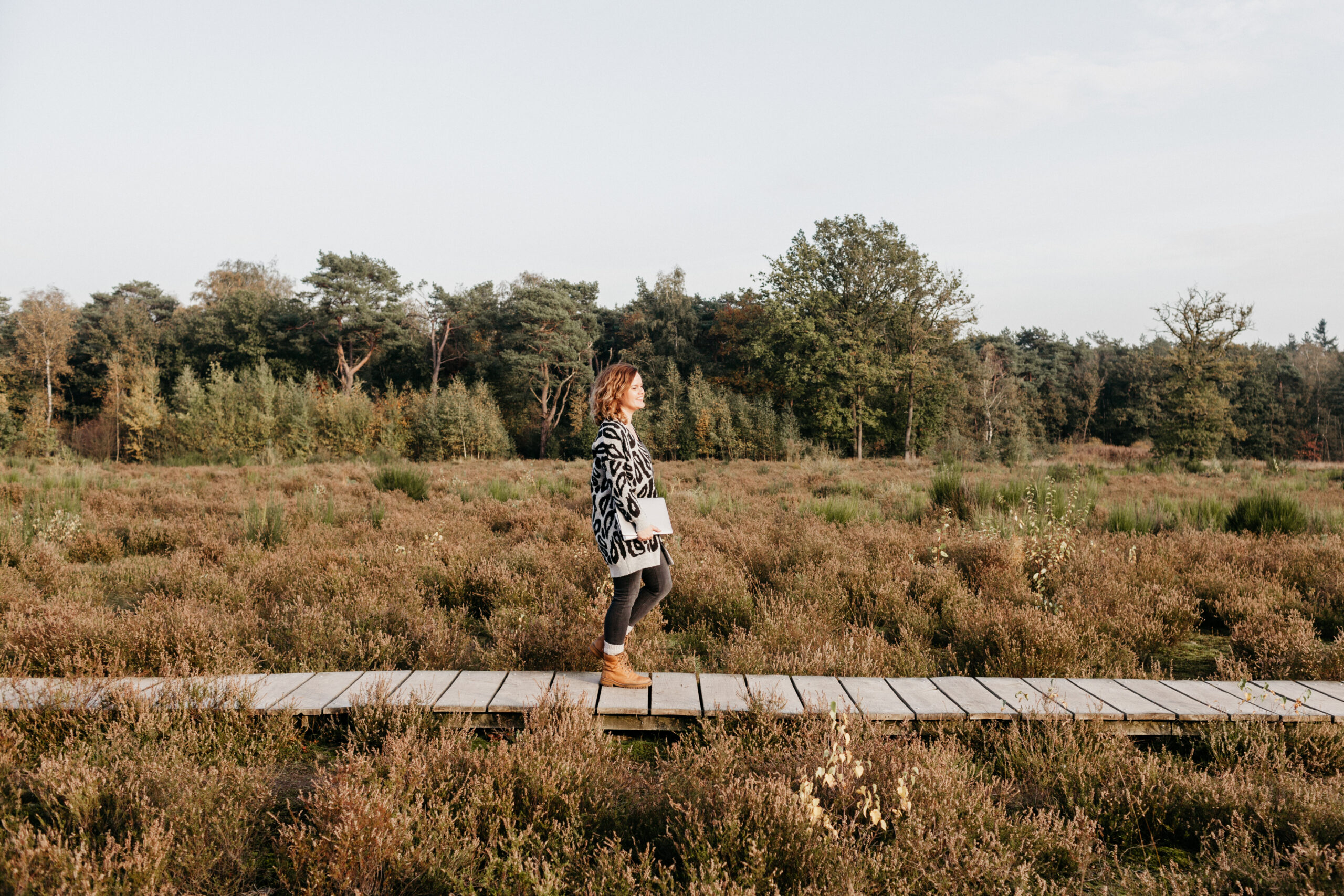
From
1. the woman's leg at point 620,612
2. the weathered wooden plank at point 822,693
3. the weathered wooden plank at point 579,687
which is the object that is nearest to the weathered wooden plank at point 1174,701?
the weathered wooden plank at point 822,693

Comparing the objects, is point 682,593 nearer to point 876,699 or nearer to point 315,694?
point 876,699

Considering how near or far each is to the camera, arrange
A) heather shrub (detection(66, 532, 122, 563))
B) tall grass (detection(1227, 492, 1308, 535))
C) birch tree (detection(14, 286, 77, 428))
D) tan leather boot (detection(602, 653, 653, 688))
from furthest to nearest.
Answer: birch tree (detection(14, 286, 77, 428))
tall grass (detection(1227, 492, 1308, 535))
heather shrub (detection(66, 532, 122, 563))
tan leather boot (detection(602, 653, 653, 688))

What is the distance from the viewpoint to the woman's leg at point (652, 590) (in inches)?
149

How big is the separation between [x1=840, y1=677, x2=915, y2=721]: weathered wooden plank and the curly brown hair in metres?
1.89

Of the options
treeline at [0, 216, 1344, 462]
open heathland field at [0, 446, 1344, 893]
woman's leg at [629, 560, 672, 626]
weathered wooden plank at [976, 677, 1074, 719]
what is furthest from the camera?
treeline at [0, 216, 1344, 462]

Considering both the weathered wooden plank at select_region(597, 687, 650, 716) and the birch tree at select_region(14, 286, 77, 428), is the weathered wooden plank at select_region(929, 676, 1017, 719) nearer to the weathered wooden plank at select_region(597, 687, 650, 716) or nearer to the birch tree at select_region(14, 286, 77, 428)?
the weathered wooden plank at select_region(597, 687, 650, 716)

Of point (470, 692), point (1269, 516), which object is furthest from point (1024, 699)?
point (1269, 516)

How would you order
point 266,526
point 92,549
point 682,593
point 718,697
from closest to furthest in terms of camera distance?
1. point 718,697
2. point 682,593
3. point 92,549
4. point 266,526

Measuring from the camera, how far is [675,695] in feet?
11.5

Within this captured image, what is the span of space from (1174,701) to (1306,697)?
739 millimetres

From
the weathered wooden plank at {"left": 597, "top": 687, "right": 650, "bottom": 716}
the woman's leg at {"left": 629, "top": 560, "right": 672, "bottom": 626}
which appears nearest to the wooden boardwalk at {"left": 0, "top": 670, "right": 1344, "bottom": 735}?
the weathered wooden plank at {"left": 597, "top": 687, "right": 650, "bottom": 716}

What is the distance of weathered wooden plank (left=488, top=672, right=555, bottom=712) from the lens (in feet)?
10.8

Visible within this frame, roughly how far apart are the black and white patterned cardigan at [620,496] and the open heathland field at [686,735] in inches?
31.9

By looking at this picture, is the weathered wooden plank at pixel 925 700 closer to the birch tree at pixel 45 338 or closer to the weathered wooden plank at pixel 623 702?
the weathered wooden plank at pixel 623 702
